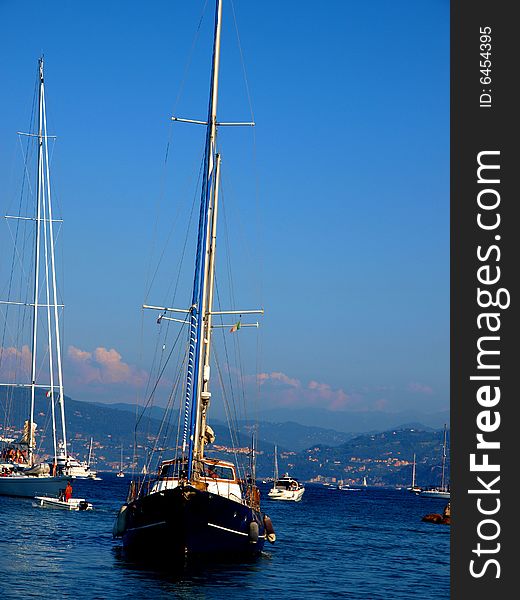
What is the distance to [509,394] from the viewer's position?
18.4 metres

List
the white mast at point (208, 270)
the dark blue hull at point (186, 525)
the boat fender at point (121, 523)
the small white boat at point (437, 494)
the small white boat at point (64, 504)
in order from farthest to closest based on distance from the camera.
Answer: the small white boat at point (437, 494) → the small white boat at point (64, 504) → the boat fender at point (121, 523) → the white mast at point (208, 270) → the dark blue hull at point (186, 525)

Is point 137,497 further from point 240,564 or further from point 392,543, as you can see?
point 392,543

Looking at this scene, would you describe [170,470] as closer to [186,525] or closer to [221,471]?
[221,471]

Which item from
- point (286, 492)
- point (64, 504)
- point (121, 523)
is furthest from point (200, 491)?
point (286, 492)

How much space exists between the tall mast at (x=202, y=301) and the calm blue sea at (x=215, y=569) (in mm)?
4495

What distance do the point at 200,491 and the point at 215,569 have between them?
2772 millimetres

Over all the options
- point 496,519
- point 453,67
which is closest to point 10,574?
point 496,519

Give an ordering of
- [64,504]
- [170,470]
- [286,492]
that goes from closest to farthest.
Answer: [170,470] < [64,504] < [286,492]

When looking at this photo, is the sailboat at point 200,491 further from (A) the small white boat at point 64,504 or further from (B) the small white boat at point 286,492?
(B) the small white boat at point 286,492

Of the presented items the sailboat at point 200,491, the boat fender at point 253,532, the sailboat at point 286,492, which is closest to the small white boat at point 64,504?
the sailboat at point 200,491

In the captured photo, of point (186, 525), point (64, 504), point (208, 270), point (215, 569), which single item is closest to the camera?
point (186, 525)

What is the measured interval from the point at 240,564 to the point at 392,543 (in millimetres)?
25098

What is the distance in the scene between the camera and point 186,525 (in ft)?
112

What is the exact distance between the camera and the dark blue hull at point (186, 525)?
34.2m
